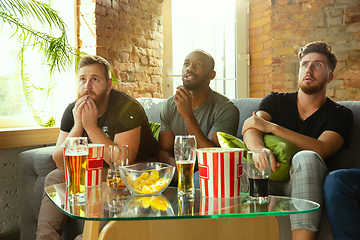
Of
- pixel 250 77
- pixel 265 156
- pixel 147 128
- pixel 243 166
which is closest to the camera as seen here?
pixel 265 156

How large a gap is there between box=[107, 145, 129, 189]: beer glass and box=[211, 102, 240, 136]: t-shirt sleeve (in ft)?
2.45

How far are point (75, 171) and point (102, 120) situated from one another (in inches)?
31.4

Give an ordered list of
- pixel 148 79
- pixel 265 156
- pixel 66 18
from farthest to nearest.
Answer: pixel 148 79
pixel 66 18
pixel 265 156

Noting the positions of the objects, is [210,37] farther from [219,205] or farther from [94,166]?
[219,205]

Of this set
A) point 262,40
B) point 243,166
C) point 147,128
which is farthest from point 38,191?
point 262,40

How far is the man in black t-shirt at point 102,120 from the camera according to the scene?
1.78 m

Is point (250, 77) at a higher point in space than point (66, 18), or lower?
lower

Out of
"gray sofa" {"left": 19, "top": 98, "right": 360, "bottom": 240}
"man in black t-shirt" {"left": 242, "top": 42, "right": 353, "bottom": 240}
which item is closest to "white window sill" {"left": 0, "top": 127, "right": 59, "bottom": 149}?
"gray sofa" {"left": 19, "top": 98, "right": 360, "bottom": 240}

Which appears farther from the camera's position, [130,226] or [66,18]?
[66,18]

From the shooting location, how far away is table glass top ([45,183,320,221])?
2.82 ft

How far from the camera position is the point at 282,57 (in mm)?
3500

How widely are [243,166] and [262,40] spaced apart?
2.79 meters

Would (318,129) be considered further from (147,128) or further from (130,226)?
(130,226)

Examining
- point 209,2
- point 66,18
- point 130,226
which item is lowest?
point 130,226
